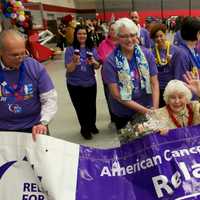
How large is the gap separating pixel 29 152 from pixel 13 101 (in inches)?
16.0

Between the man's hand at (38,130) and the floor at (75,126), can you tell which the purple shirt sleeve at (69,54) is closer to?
the floor at (75,126)

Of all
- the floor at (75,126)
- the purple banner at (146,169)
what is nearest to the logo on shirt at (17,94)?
the purple banner at (146,169)

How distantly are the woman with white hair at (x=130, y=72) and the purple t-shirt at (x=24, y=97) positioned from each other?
20.8 inches

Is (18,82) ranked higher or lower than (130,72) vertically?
higher

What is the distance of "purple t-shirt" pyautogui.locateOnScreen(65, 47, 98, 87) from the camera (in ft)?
13.9

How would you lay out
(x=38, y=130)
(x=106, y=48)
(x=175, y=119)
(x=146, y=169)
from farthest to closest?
(x=106, y=48), (x=175, y=119), (x=38, y=130), (x=146, y=169)

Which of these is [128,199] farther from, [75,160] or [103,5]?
[103,5]

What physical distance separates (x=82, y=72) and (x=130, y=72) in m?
1.64

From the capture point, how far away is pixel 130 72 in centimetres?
267

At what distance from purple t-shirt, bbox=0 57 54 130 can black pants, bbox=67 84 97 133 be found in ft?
6.53

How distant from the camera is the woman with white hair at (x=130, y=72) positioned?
263cm

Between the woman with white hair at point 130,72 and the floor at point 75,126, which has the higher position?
the woman with white hair at point 130,72

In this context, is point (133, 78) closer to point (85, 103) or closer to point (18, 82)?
point (18, 82)

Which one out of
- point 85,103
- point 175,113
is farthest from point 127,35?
point 85,103
